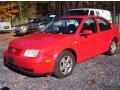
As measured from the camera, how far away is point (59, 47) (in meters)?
6.39

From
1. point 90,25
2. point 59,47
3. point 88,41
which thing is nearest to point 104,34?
point 90,25

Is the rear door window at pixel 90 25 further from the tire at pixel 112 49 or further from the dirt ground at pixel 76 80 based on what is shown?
the tire at pixel 112 49

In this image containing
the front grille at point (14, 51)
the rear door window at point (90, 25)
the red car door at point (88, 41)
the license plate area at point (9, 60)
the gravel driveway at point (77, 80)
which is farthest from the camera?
the rear door window at point (90, 25)

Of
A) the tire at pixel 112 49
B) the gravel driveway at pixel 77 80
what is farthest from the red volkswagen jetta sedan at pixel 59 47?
the tire at pixel 112 49

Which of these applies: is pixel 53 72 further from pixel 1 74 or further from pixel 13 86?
pixel 1 74

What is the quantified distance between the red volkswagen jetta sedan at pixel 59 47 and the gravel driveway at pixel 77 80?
0.24m

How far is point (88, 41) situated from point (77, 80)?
1498mm

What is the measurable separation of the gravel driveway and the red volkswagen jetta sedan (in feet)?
0.80

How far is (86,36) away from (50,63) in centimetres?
164

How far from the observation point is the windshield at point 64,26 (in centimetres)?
717

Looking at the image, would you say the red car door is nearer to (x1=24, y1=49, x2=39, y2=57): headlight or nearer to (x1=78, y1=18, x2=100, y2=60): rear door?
(x1=78, y1=18, x2=100, y2=60): rear door

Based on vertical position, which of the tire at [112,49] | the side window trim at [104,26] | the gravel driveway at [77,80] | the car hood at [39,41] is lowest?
Answer: the gravel driveway at [77,80]

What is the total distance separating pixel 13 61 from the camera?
6555mm

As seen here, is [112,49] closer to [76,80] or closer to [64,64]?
[64,64]
